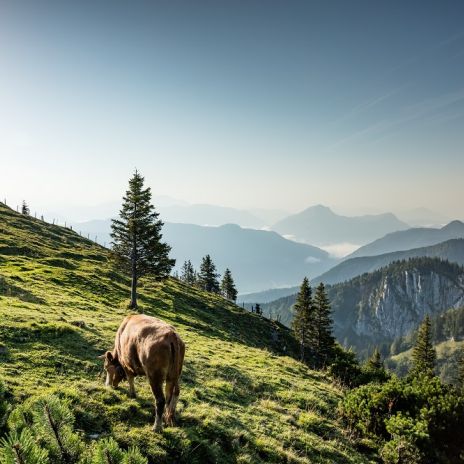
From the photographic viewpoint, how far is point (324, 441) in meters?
14.0

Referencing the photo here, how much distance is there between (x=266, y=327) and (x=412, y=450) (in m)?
66.1

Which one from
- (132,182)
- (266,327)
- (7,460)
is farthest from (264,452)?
(266,327)

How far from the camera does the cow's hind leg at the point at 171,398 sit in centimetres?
1000

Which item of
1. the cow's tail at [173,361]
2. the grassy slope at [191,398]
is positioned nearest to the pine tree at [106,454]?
the grassy slope at [191,398]

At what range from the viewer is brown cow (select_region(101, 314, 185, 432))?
9.89 m

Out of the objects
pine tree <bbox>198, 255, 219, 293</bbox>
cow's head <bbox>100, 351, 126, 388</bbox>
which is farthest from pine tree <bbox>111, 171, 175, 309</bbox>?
pine tree <bbox>198, 255, 219, 293</bbox>

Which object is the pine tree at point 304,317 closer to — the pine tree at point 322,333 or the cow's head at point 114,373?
the pine tree at point 322,333

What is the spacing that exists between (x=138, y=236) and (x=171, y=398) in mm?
35246

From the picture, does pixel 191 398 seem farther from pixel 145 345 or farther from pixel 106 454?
pixel 106 454

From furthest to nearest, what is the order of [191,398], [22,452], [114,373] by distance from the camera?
[191,398] < [114,373] < [22,452]

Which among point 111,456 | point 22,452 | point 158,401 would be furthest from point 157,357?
point 22,452

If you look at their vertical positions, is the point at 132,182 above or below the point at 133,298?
above

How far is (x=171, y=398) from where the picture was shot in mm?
10219

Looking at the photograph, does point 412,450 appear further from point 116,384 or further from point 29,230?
point 29,230
